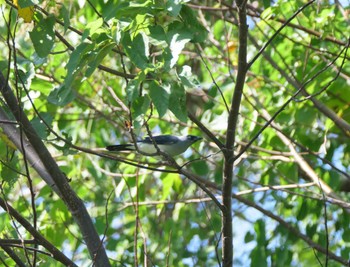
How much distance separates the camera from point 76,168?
582 centimetres

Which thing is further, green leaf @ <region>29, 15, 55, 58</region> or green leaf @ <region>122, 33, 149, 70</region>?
green leaf @ <region>29, 15, 55, 58</region>

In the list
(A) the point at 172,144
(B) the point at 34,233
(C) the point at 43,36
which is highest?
(A) the point at 172,144

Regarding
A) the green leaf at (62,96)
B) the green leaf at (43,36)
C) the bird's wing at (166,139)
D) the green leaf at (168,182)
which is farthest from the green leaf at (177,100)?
the bird's wing at (166,139)

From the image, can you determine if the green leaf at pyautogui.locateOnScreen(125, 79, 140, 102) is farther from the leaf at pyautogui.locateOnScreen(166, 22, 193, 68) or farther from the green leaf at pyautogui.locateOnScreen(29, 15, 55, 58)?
the green leaf at pyautogui.locateOnScreen(29, 15, 55, 58)

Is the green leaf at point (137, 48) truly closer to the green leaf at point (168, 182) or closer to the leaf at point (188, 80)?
the leaf at point (188, 80)

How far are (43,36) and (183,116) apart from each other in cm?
72

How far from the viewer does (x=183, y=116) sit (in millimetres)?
2658

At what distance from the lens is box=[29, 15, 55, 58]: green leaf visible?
2924 mm

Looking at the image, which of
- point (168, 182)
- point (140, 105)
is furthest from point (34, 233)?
point (168, 182)

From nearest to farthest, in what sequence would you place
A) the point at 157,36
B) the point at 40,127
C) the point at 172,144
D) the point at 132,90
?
1. the point at 132,90
2. the point at 157,36
3. the point at 40,127
4. the point at 172,144

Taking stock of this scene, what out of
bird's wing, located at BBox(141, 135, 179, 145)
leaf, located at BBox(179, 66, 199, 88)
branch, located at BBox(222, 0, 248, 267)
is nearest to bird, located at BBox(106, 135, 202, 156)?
bird's wing, located at BBox(141, 135, 179, 145)

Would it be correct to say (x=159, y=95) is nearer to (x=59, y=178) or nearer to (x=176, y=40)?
(x=176, y=40)

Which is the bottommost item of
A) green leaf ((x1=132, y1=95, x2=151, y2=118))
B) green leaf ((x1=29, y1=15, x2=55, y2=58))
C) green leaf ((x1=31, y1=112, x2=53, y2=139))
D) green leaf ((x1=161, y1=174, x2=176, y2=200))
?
green leaf ((x1=132, y1=95, x2=151, y2=118))

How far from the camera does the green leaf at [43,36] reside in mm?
2924
